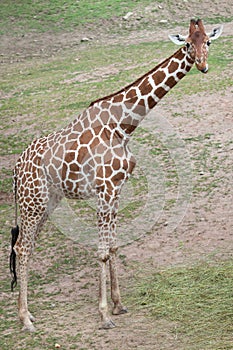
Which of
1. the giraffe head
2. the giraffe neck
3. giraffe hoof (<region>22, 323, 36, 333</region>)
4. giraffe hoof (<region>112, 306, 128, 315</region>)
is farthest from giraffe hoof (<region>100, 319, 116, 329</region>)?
the giraffe head

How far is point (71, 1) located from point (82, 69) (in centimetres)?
548

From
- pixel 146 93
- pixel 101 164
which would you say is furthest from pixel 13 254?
pixel 146 93

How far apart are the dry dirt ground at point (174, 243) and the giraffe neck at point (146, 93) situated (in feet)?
6.13

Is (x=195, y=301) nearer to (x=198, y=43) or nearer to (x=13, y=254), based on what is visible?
(x=13, y=254)

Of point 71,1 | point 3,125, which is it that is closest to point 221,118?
point 3,125

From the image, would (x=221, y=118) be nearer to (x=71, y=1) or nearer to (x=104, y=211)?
(x=104, y=211)

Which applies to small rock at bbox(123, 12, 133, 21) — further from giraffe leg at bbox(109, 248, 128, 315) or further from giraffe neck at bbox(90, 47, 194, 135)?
giraffe leg at bbox(109, 248, 128, 315)

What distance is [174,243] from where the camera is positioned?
9094 mm

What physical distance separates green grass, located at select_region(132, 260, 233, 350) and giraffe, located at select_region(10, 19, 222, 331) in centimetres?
41

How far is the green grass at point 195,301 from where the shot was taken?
6828 millimetres

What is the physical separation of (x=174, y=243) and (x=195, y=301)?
65.7 inches

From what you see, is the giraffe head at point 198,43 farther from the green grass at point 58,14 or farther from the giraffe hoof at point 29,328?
the green grass at point 58,14

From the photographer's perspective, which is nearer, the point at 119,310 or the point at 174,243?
the point at 119,310

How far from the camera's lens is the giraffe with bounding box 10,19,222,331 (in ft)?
24.1
